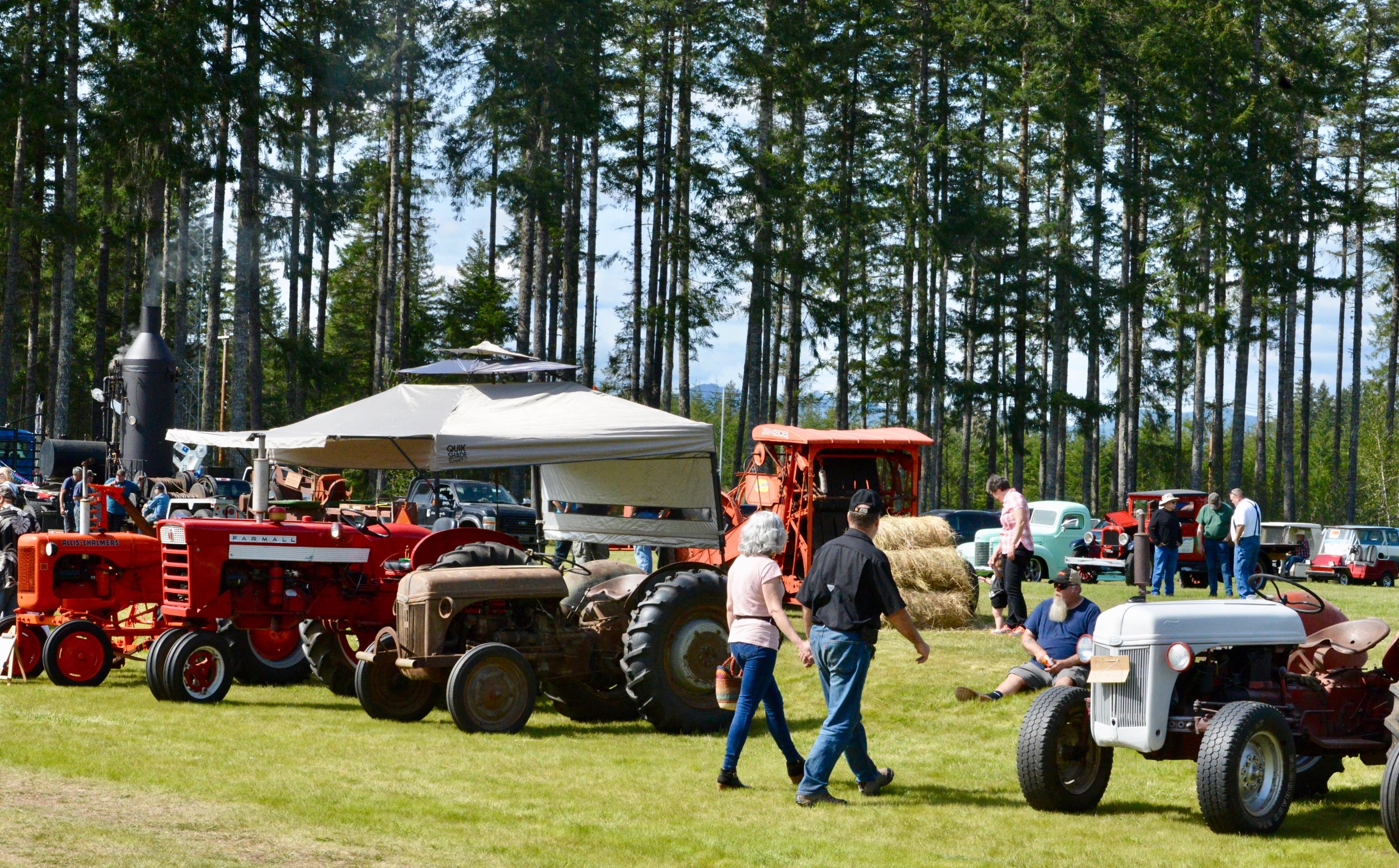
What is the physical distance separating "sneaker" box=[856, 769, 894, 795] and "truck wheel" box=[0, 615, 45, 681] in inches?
295

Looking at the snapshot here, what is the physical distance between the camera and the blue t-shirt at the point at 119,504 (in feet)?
62.5

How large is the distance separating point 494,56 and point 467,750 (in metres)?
23.8

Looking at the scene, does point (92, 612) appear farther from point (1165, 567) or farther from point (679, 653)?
point (1165, 567)

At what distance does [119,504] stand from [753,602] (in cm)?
1453

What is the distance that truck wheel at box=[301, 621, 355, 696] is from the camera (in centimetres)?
1141

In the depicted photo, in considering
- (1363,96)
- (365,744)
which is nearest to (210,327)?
(365,744)

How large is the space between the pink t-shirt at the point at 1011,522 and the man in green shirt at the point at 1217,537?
22.6 feet

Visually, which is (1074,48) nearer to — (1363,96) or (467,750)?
(1363,96)

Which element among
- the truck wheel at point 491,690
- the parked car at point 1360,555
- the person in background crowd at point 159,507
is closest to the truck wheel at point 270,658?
the truck wheel at point 491,690

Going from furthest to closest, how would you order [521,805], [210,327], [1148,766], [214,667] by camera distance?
[210,327]
[214,667]
[1148,766]
[521,805]

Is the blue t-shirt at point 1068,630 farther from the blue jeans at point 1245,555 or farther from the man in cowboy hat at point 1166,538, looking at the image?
the man in cowboy hat at point 1166,538

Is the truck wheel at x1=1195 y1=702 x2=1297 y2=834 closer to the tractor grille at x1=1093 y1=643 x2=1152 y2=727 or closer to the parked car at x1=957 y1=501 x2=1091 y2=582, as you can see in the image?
the tractor grille at x1=1093 y1=643 x2=1152 y2=727

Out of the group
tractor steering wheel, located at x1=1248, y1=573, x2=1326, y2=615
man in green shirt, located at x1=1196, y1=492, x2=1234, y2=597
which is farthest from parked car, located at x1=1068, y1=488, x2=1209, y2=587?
tractor steering wheel, located at x1=1248, y1=573, x2=1326, y2=615

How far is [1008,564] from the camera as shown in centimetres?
1369
